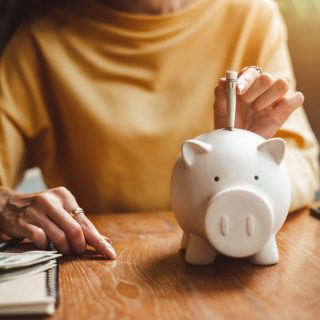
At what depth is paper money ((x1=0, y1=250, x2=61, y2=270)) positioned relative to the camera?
0.62 metres

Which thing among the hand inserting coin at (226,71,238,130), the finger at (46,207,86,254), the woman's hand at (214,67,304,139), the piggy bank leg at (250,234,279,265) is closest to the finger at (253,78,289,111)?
the woman's hand at (214,67,304,139)

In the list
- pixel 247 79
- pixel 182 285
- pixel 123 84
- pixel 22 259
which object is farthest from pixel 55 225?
pixel 123 84

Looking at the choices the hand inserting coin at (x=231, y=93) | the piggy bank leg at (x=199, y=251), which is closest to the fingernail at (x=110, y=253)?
the piggy bank leg at (x=199, y=251)

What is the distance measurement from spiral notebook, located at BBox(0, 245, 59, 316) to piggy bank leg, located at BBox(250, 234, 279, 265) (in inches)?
9.9

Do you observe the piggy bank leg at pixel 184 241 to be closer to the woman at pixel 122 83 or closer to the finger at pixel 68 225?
the finger at pixel 68 225

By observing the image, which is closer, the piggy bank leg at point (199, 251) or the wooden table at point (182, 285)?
the wooden table at point (182, 285)

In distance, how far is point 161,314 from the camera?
21.4 inches

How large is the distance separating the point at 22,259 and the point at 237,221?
0.26 meters

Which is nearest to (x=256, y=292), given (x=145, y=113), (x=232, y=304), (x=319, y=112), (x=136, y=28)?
(x=232, y=304)

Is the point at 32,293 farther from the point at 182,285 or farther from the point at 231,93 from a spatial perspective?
the point at 231,93

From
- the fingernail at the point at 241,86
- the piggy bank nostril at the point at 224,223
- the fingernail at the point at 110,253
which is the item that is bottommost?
the fingernail at the point at 110,253

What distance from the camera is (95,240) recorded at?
2.48 feet

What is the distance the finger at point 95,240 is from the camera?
74 cm

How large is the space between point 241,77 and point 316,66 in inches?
29.6
